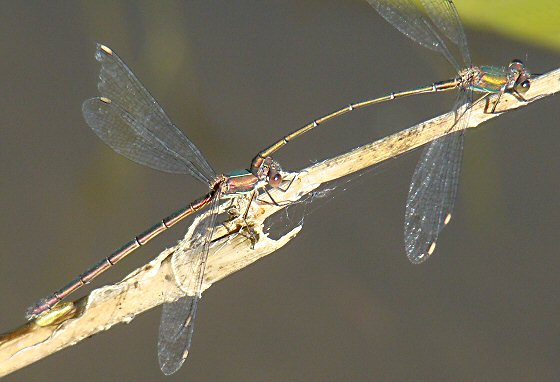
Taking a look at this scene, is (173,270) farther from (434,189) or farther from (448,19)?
(448,19)

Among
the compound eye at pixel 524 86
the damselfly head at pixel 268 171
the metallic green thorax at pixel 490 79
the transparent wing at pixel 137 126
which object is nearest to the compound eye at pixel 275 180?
the damselfly head at pixel 268 171

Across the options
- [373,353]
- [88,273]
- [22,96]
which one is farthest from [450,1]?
[22,96]

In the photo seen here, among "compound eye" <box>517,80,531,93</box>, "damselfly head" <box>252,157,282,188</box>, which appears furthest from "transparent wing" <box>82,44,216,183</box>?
"compound eye" <box>517,80,531,93</box>

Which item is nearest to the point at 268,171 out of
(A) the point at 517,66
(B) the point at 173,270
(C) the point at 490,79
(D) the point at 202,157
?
(D) the point at 202,157

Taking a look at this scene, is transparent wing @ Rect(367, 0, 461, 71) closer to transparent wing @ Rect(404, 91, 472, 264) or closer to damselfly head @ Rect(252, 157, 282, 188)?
transparent wing @ Rect(404, 91, 472, 264)

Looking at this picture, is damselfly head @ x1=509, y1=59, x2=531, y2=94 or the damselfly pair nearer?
the damselfly pair

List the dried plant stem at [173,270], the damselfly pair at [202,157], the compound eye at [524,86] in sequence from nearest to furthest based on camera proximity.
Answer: the dried plant stem at [173,270], the damselfly pair at [202,157], the compound eye at [524,86]

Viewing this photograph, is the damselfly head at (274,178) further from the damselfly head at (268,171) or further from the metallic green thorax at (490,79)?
the metallic green thorax at (490,79)
